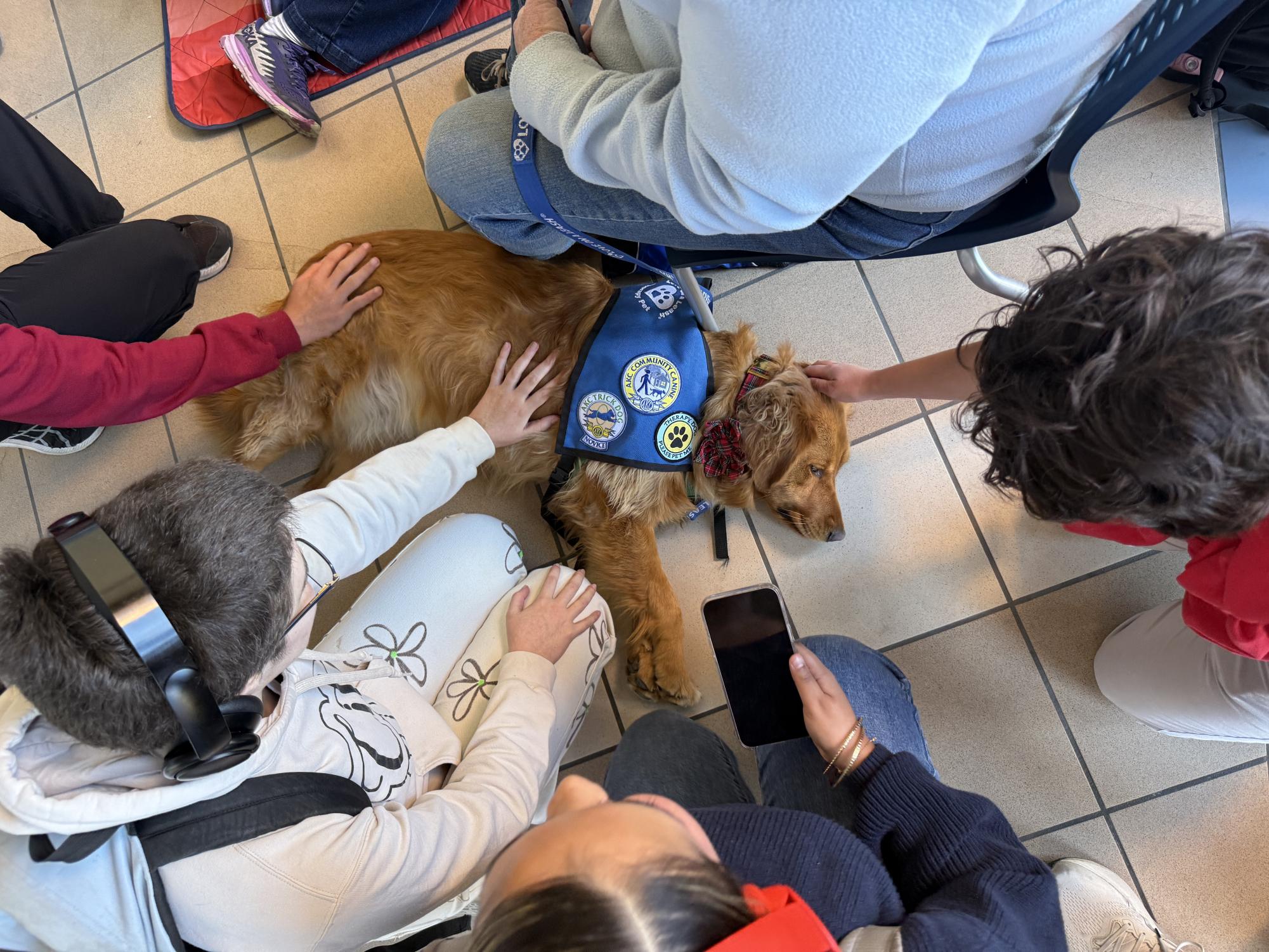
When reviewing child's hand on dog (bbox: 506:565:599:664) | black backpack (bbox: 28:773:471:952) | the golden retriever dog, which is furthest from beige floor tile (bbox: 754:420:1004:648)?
black backpack (bbox: 28:773:471:952)

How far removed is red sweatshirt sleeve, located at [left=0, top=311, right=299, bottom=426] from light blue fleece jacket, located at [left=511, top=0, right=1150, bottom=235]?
114 centimetres

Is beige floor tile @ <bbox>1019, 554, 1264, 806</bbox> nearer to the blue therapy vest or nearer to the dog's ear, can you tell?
the dog's ear

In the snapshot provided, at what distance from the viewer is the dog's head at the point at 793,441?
2.12 meters

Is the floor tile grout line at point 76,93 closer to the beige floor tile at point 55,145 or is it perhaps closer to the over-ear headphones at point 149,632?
the beige floor tile at point 55,145

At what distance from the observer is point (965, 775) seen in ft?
7.06

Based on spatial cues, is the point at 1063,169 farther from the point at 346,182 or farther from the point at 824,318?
the point at 346,182

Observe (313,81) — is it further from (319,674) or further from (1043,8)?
(1043,8)

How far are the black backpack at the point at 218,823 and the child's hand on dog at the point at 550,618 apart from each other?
66 cm

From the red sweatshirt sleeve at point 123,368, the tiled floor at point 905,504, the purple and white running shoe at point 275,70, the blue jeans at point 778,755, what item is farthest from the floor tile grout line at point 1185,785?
the purple and white running shoe at point 275,70

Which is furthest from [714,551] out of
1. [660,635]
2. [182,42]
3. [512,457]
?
[182,42]

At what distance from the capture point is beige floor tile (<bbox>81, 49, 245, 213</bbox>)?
2789 mm

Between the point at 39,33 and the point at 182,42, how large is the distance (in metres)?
0.67

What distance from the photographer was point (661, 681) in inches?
86.0

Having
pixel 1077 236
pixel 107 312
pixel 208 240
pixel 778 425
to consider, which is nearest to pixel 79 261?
pixel 107 312
